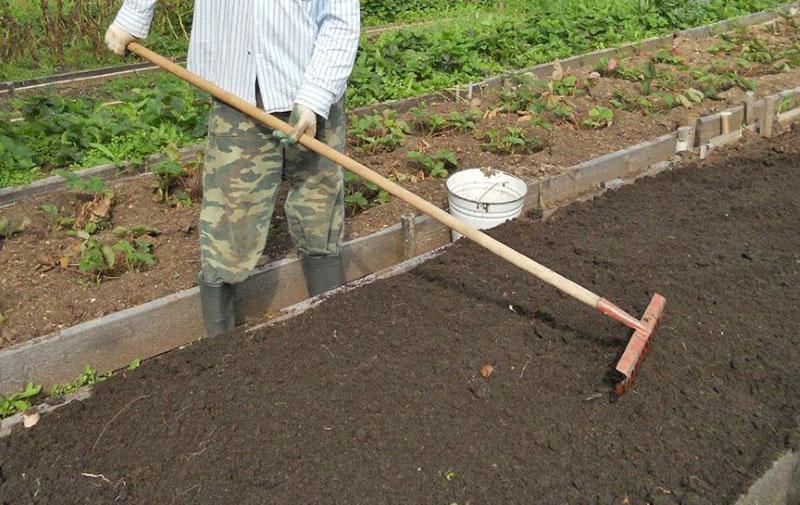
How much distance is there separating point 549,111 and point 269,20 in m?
3.98

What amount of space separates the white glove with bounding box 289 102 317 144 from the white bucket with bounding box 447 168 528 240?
1680 millimetres

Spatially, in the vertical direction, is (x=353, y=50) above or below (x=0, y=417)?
above

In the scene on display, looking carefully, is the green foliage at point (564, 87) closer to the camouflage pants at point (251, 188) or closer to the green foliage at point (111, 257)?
the camouflage pants at point (251, 188)

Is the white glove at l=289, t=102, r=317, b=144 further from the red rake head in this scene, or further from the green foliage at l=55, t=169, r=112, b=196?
the green foliage at l=55, t=169, r=112, b=196

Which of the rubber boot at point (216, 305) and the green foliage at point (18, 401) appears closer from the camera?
the green foliage at point (18, 401)

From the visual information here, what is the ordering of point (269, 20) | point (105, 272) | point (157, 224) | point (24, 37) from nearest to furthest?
point (269, 20)
point (105, 272)
point (157, 224)
point (24, 37)

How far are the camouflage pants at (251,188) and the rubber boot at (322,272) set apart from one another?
6.8 inches

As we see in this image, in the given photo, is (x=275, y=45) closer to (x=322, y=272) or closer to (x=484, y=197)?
(x=322, y=272)

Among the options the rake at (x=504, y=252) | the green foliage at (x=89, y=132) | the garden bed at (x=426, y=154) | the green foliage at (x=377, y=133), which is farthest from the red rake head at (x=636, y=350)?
the green foliage at (x=89, y=132)

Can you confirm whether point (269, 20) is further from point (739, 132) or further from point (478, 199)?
point (739, 132)

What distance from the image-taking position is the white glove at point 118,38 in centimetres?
339

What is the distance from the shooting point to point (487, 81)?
717 cm

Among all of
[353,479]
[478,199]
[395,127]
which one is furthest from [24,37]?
[353,479]

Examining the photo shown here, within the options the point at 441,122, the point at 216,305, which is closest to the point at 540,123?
the point at 441,122
